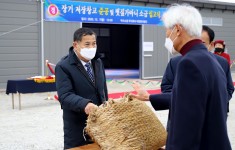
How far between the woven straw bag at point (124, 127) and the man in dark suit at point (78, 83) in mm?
379

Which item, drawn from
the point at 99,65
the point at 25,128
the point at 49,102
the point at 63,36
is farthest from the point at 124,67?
the point at 99,65

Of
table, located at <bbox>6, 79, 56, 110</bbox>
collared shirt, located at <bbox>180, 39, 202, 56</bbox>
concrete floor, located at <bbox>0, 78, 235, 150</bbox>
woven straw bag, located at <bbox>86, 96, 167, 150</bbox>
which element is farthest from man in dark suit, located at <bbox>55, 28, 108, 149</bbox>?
table, located at <bbox>6, 79, 56, 110</bbox>

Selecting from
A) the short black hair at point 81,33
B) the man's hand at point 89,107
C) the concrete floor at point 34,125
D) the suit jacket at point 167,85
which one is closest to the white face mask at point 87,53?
the short black hair at point 81,33

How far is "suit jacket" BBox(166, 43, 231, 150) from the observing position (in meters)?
1.56

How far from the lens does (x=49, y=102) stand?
29.7ft

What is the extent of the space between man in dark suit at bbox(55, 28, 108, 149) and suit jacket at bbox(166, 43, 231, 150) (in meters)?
0.98

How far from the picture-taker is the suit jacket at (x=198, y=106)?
156cm

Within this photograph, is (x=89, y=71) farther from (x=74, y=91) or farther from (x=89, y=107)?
(x=89, y=107)

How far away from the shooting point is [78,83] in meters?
2.56

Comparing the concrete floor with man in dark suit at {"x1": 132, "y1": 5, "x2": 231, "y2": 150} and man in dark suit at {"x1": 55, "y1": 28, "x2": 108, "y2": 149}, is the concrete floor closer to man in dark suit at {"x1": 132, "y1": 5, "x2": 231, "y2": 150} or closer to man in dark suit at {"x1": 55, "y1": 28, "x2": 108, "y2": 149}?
man in dark suit at {"x1": 55, "y1": 28, "x2": 108, "y2": 149}

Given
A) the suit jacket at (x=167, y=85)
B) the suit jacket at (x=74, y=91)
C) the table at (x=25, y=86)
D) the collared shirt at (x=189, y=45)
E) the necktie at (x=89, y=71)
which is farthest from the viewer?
the table at (x=25, y=86)

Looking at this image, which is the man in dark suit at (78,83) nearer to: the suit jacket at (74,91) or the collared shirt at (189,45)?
the suit jacket at (74,91)

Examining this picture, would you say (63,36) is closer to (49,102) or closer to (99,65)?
(49,102)

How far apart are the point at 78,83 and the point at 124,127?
64cm
